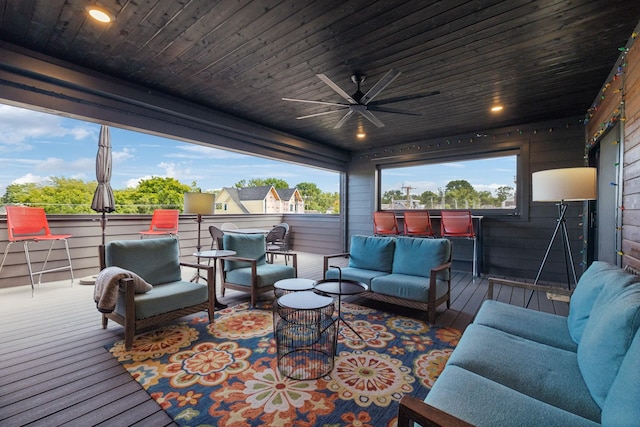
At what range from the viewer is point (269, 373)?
6.65ft

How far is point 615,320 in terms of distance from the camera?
1.12 meters

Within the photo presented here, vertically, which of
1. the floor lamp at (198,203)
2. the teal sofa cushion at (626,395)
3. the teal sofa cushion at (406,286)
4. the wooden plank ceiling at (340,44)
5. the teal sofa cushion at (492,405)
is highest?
the wooden plank ceiling at (340,44)

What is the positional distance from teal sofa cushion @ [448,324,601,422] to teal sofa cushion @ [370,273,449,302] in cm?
123

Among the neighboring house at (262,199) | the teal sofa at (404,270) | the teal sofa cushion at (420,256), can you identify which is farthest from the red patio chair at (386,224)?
the neighboring house at (262,199)

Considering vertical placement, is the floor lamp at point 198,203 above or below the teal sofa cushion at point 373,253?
above

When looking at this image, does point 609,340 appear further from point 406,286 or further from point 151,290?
point 151,290

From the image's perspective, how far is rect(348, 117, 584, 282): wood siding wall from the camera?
4.54 meters

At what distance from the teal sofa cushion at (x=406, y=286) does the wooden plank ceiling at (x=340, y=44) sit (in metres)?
2.27

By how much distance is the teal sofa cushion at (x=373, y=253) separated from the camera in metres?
3.65

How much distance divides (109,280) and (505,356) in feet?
9.33

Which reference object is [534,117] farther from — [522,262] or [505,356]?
[505,356]

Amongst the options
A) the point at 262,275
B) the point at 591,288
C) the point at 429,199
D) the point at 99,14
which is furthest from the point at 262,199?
the point at 591,288

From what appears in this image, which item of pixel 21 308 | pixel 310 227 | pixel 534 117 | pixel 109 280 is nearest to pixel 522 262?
pixel 534 117

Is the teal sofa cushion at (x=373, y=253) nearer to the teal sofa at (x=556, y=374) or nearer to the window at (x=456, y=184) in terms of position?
the teal sofa at (x=556, y=374)
